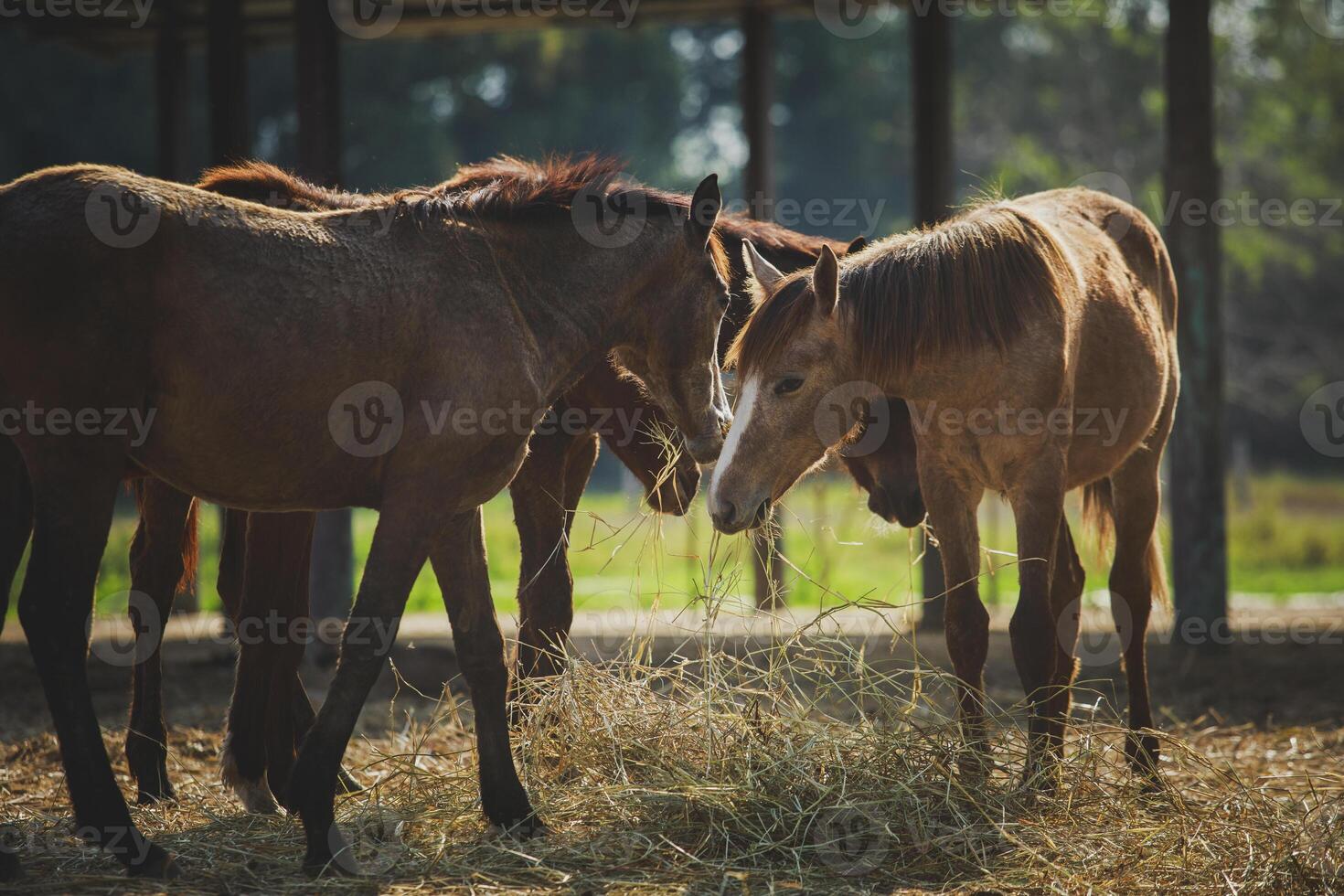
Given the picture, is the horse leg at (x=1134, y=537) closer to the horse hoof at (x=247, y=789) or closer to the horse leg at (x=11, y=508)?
the horse hoof at (x=247, y=789)

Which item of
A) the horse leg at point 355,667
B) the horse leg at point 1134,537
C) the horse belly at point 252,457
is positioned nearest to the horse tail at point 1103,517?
the horse leg at point 1134,537

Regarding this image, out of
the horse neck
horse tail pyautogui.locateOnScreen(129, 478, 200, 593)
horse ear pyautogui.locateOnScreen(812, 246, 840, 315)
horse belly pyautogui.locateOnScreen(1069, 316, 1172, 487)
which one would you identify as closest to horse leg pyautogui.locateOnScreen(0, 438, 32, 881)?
horse tail pyautogui.locateOnScreen(129, 478, 200, 593)

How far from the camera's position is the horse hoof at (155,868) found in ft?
10.5

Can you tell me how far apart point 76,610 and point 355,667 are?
0.74 meters

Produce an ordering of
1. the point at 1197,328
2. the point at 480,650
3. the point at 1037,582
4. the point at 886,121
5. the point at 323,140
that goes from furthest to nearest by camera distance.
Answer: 1. the point at 886,121
2. the point at 1197,328
3. the point at 323,140
4. the point at 1037,582
5. the point at 480,650

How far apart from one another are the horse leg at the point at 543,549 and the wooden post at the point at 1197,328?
4.52 m

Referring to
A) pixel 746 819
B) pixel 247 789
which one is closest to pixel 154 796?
pixel 247 789

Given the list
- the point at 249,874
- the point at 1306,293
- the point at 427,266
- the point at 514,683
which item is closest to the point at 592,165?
the point at 427,266

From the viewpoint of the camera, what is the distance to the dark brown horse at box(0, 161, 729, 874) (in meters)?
3.11

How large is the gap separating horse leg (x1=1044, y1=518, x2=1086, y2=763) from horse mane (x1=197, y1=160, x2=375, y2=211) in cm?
294

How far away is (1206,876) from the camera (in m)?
3.40

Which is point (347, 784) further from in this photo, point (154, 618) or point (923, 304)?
point (923, 304)

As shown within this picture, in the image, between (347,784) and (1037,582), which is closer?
(1037,582)

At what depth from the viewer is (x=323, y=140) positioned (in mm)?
7418
